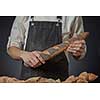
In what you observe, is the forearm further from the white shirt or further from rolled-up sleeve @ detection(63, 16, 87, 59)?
rolled-up sleeve @ detection(63, 16, 87, 59)

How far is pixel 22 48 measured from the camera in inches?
63.6

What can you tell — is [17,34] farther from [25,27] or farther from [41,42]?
[41,42]

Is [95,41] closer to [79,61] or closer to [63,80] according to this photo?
[79,61]

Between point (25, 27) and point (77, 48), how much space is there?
45cm

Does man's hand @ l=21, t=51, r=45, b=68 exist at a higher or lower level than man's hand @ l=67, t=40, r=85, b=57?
lower

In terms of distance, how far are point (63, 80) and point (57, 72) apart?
0.08 metres

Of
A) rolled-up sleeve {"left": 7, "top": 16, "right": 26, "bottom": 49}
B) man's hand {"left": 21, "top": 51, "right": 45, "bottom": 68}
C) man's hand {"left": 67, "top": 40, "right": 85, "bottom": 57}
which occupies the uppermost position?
rolled-up sleeve {"left": 7, "top": 16, "right": 26, "bottom": 49}

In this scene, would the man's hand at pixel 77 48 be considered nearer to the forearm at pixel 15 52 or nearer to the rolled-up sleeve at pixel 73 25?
the rolled-up sleeve at pixel 73 25

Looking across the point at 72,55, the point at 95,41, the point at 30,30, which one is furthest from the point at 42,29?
the point at 95,41

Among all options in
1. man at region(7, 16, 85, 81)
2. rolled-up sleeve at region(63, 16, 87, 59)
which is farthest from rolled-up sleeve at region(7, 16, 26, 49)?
rolled-up sleeve at region(63, 16, 87, 59)

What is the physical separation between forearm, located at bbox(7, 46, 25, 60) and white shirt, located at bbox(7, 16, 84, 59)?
0.09ft

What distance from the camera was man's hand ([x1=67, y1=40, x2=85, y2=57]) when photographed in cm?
162

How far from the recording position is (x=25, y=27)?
165 centimetres

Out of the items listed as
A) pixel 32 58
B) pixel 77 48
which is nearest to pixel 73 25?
pixel 77 48
